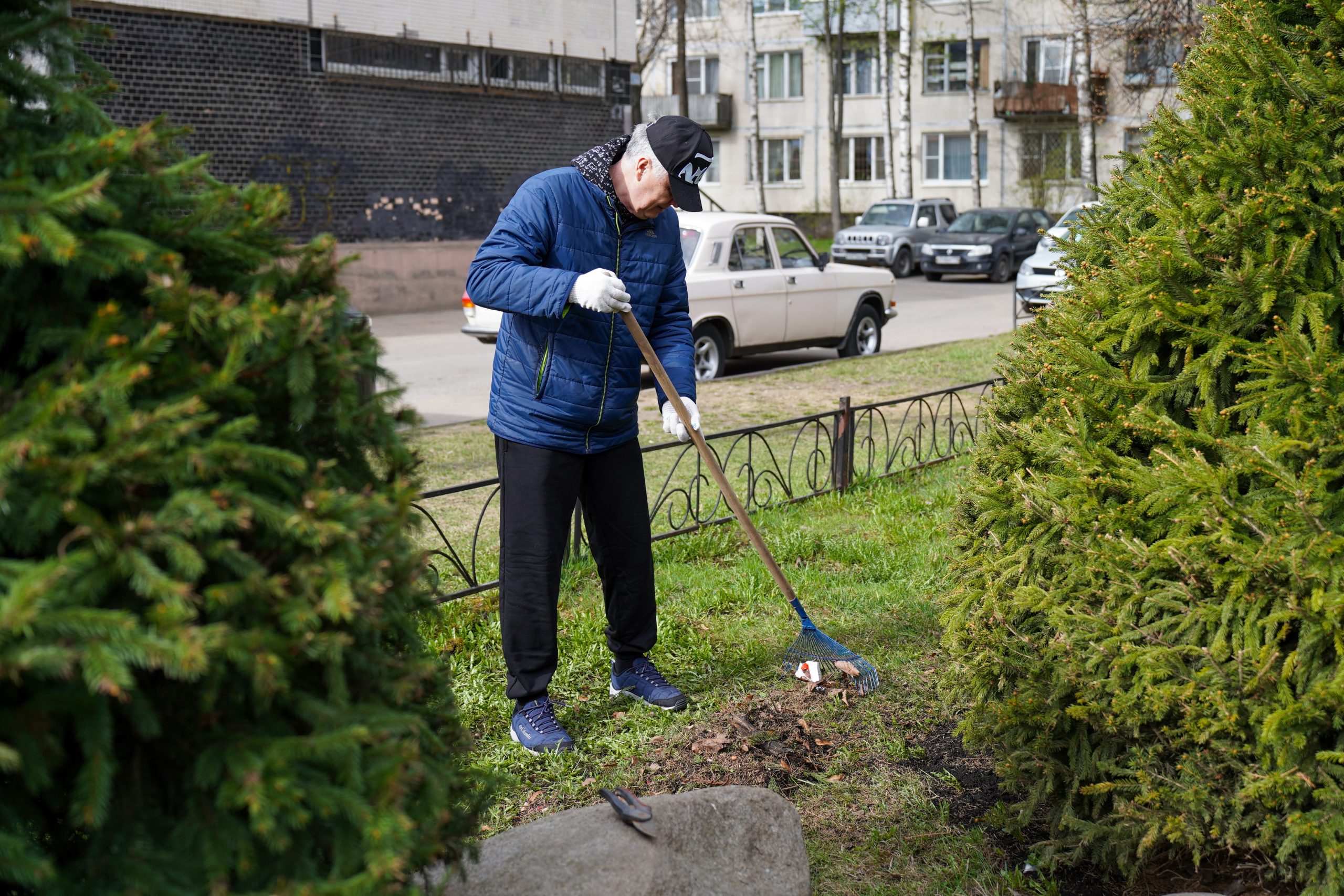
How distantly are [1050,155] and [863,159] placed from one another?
671 cm

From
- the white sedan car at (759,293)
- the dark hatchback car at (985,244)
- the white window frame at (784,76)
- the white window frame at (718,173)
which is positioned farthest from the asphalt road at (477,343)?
the white window frame at (718,173)

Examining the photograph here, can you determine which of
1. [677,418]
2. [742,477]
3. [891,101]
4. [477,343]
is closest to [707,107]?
[891,101]

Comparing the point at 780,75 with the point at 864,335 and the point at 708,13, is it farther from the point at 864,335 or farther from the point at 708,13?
the point at 864,335

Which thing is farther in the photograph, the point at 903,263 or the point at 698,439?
the point at 903,263

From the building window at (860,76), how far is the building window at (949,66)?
192 cm

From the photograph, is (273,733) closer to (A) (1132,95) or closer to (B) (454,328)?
(B) (454,328)

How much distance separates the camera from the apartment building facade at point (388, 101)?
54.6ft

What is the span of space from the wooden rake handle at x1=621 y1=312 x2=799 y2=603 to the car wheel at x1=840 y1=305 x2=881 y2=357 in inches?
364

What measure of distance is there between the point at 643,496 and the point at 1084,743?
64.9 inches

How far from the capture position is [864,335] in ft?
44.8

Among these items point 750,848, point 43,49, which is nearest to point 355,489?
point 43,49

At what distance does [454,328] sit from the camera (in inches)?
683

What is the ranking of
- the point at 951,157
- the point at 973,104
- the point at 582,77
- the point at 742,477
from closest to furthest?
the point at 742,477 < the point at 582,77 < the point at 973,104 < the point at 951,157

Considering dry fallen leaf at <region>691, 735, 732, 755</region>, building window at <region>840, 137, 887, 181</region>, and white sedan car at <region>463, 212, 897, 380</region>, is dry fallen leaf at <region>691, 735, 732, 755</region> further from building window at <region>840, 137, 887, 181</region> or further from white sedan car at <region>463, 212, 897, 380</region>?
building window at <region>840, 137, 887, 181</region>
